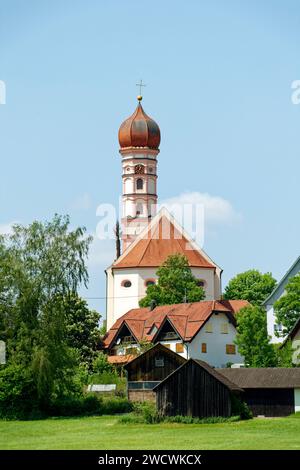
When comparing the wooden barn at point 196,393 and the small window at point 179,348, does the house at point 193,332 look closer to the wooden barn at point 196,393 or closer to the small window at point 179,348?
the small window at point 179,348

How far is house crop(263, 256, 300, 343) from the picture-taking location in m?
82.1

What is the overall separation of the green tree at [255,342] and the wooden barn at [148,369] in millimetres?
6047

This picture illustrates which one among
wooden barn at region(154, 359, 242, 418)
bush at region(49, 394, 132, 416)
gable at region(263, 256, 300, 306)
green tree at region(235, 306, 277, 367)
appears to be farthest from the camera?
gable at region(263, 256, 300, 306)

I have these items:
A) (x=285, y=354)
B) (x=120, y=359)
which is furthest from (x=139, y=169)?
(x=285, y=354)

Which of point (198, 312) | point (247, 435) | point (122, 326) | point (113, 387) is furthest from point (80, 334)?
point (247, 435)

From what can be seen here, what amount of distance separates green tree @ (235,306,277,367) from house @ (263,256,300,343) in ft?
32.5

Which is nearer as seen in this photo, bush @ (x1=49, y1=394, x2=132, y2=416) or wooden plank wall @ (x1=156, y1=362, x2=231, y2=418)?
wooden plank wall @ (x1=156, y1=362, x2=231, y2=418)

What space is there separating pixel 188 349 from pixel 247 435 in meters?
32.5

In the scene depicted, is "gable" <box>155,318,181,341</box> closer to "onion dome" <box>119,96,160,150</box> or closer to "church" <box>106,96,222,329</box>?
"church" <box>106,96,222,329</box>

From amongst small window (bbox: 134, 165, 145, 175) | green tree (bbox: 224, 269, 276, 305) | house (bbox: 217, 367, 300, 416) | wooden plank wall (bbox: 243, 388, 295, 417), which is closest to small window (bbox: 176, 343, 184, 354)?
house (bbox: 217, 367, 300, 416)

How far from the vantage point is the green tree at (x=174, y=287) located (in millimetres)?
95438

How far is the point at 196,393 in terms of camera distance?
184 ft

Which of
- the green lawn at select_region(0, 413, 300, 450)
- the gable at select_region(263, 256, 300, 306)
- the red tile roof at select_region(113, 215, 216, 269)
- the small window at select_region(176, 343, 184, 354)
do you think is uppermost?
the red tile roof at select_region(113, 215, 216, 269)

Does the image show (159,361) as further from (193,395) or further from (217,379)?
(217,379)
